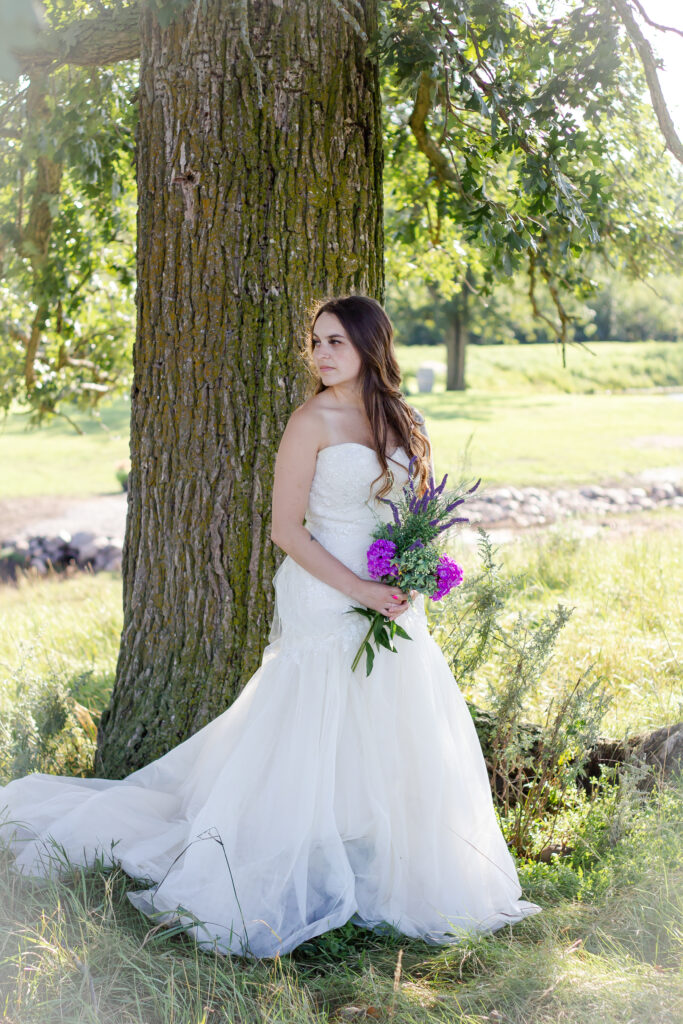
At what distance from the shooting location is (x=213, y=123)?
12.2 ft

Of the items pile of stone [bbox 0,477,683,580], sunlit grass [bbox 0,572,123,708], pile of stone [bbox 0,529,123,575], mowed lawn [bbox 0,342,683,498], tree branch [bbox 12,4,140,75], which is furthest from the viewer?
mowed lawn [bbox 0,342,683,498]

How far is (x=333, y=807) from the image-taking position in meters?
3.09

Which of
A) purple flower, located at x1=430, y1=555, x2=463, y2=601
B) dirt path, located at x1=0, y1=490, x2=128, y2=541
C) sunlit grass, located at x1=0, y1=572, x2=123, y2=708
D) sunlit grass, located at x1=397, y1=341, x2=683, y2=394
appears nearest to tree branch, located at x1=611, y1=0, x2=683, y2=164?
purple flower, located at x1=430, y1=555, x2=463, y2=601

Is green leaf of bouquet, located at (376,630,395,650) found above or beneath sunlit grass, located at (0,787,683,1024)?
above

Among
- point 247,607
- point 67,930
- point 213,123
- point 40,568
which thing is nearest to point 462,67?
point 213,123

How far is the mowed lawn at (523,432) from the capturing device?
59.0 feet

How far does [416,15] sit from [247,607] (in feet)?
9.47

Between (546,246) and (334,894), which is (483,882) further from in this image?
(546,246)

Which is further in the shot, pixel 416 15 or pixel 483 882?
pixel 416 15

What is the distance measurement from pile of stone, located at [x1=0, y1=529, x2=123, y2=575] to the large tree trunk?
903 cm

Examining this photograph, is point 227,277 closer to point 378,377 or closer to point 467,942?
point 378,377

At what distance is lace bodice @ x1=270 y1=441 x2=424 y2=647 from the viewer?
3.17 metres

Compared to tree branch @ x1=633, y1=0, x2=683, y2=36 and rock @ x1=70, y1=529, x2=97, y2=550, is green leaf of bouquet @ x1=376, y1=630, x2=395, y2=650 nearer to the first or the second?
tree branch @ x1=633, y1=0, x2=683, y2=36

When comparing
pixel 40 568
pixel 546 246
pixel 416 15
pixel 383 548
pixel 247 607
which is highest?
pixel 416 15
